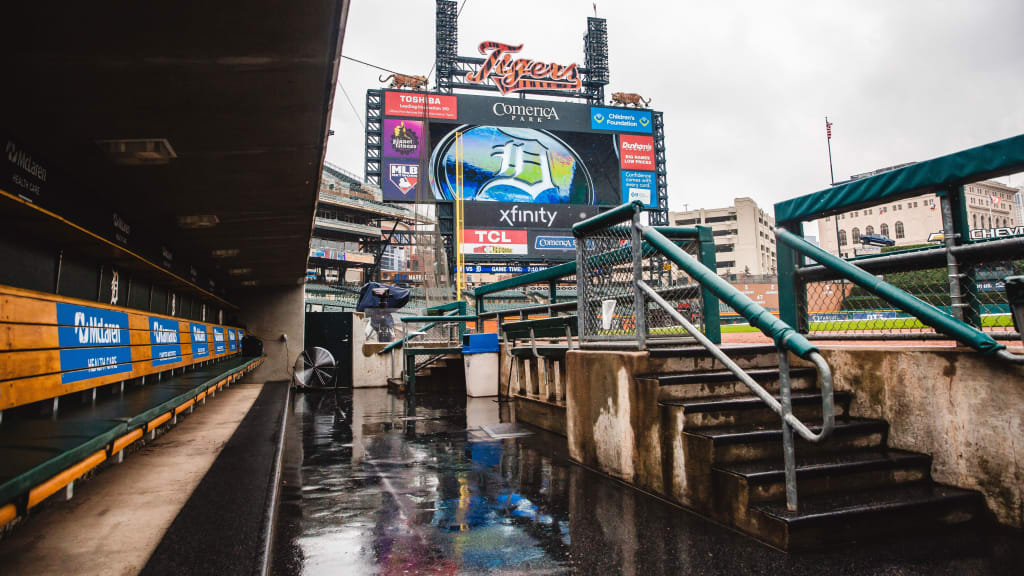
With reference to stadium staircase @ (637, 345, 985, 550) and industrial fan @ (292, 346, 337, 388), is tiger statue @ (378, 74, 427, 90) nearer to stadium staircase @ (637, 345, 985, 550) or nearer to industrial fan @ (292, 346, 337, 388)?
industrial fan @ (292, 346, 337, 388)

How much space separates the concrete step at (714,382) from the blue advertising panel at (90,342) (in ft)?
11.4

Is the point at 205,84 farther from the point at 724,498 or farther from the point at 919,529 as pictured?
the point at 919,529

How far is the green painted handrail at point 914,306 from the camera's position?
2.78 meters

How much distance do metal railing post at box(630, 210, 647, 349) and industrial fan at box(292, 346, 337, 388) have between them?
10153mm

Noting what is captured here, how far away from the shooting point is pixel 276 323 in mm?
14812

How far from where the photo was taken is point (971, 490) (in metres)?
2.84

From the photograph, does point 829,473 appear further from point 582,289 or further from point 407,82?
point 407,82

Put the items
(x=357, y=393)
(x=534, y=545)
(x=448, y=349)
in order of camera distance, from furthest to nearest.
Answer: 1. (x=357, y=393)
2. (x=448, y=349)
3. (x=534, y=545)

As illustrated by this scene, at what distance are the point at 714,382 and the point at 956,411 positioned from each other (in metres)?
1.26

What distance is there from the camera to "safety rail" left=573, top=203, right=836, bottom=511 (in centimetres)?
245

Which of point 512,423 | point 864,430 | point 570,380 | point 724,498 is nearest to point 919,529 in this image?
point 864,430

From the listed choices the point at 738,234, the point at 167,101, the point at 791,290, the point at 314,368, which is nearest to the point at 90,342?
the point at 167,101

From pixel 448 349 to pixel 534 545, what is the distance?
23.4 feet

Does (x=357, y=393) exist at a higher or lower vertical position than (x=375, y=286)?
lower
